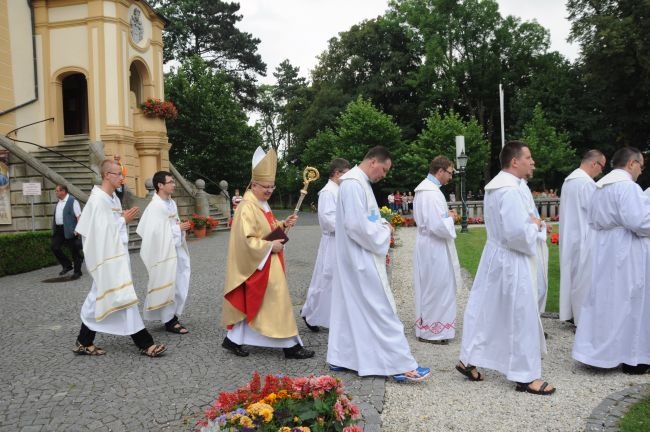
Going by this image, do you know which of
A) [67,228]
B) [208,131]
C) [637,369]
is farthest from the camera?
[208,131]

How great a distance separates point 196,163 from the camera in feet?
105

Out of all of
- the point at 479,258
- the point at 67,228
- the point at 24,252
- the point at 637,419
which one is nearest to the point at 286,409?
the point at 637,419

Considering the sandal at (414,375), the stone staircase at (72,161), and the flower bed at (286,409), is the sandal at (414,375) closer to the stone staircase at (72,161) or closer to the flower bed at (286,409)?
the flower bed at (286,409)

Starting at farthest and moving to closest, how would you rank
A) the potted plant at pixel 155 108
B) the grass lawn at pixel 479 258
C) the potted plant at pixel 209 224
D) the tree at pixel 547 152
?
the tree at pixel 547 152
the potted plant at pixel 155 108
the potted plant at pixel 209 224
the grass lawn at pixel 479 258

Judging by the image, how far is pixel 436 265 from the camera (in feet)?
21.5

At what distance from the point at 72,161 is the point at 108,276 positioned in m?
15.1

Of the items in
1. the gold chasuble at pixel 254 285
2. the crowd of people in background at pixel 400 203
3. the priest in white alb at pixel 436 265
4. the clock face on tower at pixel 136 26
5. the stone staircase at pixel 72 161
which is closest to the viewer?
the gold chasuble at pixel 254 285

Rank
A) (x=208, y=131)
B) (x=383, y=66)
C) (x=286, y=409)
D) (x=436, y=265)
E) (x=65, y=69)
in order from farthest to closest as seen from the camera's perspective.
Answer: (x=383, y=66), (x=208, y=131), (x=65, y=69), (x=436, y=265), (x=286, y=409)

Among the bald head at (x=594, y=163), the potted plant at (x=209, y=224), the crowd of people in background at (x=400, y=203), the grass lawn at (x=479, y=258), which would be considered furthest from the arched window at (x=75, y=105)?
the bald head at (x=594, y=163)

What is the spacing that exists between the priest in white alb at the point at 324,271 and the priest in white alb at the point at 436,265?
107 centimetres

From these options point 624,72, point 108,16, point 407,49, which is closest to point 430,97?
point 407,49

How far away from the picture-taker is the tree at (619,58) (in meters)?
27.0

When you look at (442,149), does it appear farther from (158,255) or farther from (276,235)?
(276,235)

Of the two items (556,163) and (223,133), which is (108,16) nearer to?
(223,133)
